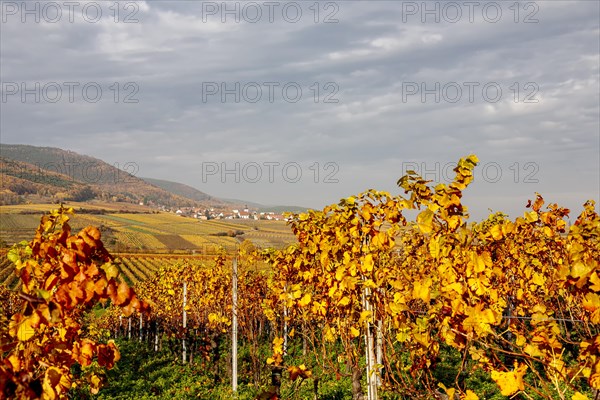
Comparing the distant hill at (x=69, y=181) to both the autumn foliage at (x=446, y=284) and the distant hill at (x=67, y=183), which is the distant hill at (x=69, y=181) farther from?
the autumn foliage at (x=446, y=284)

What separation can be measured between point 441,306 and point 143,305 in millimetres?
2898

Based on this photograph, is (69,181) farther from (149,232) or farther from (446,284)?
(446,284)

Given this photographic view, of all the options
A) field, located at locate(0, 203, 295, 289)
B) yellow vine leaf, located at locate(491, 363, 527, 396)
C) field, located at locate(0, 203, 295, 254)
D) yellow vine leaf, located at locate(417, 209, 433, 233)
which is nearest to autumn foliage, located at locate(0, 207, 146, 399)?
yellow vine leaf, located at locate(417, 209, 433, 233)

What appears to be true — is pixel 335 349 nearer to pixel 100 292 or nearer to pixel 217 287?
pixel 217 287

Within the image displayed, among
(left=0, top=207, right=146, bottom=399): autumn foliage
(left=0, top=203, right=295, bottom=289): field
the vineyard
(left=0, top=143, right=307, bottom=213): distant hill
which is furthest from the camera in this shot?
(left=0, top=143, right=307, bottom=213): distant hill

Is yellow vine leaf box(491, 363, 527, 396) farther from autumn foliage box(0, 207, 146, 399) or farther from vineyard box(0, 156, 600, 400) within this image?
autumn foliage box(0, 207, 146, 399)

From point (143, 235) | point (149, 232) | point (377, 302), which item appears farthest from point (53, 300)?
point (149, 232)

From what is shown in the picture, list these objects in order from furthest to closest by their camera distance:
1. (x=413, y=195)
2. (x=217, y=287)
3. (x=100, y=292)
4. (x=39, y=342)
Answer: (x=217, y=287) < (x=413, y=195) < (x=39, y=342) < (x=100, y=292)

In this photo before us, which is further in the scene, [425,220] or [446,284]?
[446,284]

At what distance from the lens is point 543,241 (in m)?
9.18

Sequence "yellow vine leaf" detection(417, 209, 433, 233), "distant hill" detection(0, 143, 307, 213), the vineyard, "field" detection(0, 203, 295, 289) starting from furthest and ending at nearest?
"distant hill" detection(0, 143, 307, 213)
"field" detection(0, 203, 295, 289)
"yellow vine leaf" detection(417, 209, 433, 233)
the vineyard

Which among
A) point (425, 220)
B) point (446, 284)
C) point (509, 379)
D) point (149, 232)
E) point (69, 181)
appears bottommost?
point (149, 232)

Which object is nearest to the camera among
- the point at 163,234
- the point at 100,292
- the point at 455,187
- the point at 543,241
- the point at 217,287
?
the point at 100,292

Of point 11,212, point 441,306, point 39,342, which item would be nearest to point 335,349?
point 441,306
